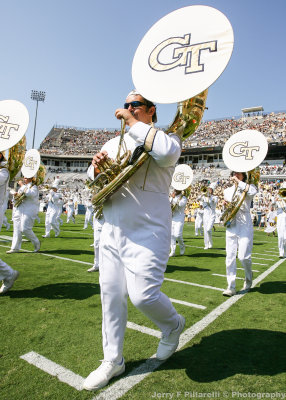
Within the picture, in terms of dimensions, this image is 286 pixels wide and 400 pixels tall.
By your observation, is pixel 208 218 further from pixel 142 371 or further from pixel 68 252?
pixel 142 371

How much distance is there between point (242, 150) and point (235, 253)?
1903mm

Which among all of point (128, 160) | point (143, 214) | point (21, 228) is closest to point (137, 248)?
point (143, 214)

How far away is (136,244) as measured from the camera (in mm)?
2117

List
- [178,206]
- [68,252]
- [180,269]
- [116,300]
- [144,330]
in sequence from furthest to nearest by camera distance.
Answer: [178,206] → [68,252] → [180,269] → [144,330] → [116,300]

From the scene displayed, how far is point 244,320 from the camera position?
348cm

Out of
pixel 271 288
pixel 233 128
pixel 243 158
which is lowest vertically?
pixel 271 288

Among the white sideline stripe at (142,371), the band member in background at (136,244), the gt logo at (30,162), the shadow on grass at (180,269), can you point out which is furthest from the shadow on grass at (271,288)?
the gt logo at (30,162)

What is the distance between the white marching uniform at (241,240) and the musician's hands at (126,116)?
3.37m

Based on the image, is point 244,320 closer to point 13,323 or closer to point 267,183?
point 13,323

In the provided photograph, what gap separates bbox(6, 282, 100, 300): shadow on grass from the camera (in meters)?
4.08

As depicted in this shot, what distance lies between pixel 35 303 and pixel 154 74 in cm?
328

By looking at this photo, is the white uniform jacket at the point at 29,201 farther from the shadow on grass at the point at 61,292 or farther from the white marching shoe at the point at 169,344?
the white marching shoe at the point at 169,344

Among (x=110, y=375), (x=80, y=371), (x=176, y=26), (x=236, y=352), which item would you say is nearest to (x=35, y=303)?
(x=80, y=371)

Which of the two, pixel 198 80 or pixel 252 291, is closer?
pixel 198 80
